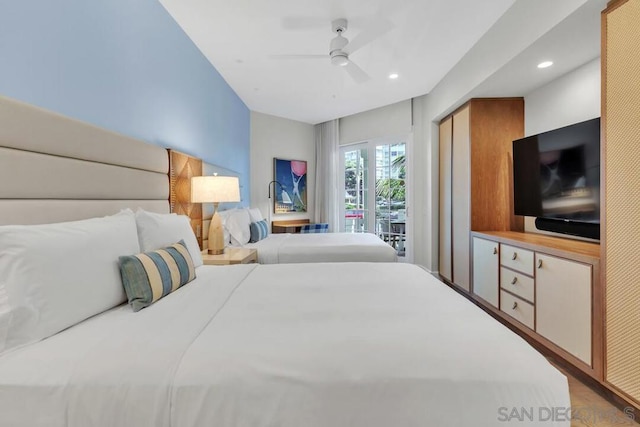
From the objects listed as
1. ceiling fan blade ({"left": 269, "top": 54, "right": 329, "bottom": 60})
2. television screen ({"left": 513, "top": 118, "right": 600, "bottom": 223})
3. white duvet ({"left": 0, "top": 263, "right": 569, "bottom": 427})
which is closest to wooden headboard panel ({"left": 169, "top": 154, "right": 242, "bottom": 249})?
ceiling fan blade ({"left": 269, "top": 54, "right": 329, "bottom": 60})

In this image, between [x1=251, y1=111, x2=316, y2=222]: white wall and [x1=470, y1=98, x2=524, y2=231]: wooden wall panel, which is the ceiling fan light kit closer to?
[x1=470, y1=98, x2=524, y2=231]: wooden wall panel

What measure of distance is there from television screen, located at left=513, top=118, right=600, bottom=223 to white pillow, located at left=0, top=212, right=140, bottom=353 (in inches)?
117

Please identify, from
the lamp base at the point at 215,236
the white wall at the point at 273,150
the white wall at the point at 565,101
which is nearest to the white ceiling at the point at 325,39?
the white wall at the point at 565,101

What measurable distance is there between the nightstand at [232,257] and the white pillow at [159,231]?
375mm

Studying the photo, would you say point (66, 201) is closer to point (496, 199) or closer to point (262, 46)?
point (262, 46)

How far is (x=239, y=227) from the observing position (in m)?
3.20

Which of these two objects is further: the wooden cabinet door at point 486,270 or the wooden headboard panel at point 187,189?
the wooden cabinet door at point 486,270

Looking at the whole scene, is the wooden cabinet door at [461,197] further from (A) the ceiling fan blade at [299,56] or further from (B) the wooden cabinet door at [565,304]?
(A) the ceiling fan blade at [299,56]

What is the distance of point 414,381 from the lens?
2.50ft

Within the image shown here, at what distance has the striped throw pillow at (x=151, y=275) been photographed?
3.93 feet

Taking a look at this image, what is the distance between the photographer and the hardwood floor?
1.41 metres

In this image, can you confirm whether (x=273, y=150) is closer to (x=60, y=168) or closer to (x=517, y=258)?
(x=60, y=168)

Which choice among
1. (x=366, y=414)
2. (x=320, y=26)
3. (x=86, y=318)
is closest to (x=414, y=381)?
(x=366, y=414)

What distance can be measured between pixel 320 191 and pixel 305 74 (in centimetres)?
253
